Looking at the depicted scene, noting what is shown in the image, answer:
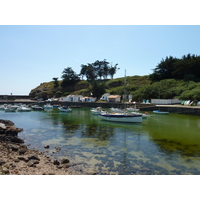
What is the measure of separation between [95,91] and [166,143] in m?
66.0

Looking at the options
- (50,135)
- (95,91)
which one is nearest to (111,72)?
(95,91)

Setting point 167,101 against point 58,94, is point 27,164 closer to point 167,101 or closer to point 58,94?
point 167,101

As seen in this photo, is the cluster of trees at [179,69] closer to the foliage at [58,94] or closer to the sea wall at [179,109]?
the sea wall at [179,109]

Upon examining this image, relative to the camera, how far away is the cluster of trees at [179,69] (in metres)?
68.6

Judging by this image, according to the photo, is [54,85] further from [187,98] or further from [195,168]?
[195,168]

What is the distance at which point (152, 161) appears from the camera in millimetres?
12953

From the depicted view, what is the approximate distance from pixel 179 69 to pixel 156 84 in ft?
43.9

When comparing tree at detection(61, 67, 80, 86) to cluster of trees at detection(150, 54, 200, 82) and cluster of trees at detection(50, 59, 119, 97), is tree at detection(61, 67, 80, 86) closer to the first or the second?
cluster of trees at detection(50, 59, 119, 97)

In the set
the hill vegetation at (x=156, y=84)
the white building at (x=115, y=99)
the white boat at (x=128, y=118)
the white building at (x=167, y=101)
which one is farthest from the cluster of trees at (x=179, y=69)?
the white boat at (x=128, y=118)

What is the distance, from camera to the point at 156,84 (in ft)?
226

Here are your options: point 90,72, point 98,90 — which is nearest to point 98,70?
point 90,72

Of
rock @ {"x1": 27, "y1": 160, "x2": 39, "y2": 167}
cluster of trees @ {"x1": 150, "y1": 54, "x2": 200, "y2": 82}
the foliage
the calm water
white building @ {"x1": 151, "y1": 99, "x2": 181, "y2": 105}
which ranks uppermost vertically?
cluster of trees @ {"x1": 150, "y1": 54, "x2": 200, "y2": 82}

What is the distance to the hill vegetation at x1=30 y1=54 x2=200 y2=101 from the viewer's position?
6091 cm

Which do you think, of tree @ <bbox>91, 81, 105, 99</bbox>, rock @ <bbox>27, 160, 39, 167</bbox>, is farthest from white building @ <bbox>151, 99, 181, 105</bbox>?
rock @ <bbox>27, 160, 39, 167</bbox>
